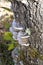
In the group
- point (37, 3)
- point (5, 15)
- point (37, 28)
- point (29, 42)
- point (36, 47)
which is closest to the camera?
point (37, 3)

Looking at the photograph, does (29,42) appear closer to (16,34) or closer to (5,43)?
(16,34)

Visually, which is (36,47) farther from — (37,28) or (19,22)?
(19,22)

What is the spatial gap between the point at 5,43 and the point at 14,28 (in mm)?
228

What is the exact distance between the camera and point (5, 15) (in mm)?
2328

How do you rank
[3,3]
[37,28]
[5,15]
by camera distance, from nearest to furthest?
[37,28], [5,15], [3,3]

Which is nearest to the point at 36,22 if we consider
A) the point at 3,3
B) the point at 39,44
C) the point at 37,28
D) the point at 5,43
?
the point at 37,28

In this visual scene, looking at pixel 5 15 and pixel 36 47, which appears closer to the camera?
pixel 36 47

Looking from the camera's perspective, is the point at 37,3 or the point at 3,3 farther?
the point at 3,3

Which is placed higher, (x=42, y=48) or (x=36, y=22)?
(x=36, y=22)

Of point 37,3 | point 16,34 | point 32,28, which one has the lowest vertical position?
point 16,34

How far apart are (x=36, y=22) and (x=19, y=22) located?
1.76ft

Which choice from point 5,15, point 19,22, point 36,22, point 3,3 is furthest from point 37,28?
point 3,3

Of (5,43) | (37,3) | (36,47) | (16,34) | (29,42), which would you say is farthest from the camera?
(5,43)

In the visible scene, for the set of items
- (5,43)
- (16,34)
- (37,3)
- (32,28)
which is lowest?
(5,43)
